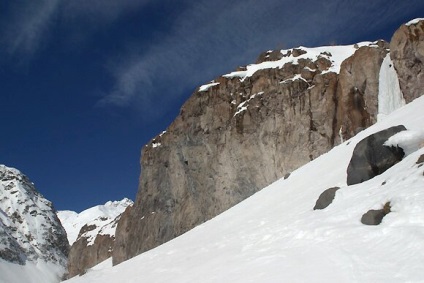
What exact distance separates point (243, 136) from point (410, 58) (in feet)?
70.2

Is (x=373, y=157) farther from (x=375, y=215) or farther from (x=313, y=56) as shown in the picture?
(x=313, y=56)

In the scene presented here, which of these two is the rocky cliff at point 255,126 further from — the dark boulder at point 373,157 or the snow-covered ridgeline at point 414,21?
the dark boulder at point 373,157

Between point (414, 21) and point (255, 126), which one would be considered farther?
point (255, 126)

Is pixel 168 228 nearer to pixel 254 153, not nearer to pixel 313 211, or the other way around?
pixel 254 153

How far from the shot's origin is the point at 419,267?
296 inches

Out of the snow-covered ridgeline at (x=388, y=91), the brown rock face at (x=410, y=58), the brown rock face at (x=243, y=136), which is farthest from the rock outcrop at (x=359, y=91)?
the brown rock face at (x=410, y=58)

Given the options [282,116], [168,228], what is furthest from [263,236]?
[168,228]

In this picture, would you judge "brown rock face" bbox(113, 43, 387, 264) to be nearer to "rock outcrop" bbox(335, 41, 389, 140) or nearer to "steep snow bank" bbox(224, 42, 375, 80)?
"rock outcrop" bbox(335, 41, 389, 140)

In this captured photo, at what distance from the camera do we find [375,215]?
1007 centimetres

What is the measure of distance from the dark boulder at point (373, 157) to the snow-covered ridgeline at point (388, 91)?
26.2m

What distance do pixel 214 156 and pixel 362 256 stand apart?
157ft

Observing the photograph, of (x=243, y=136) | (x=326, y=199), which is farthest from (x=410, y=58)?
(x=326, y=199)

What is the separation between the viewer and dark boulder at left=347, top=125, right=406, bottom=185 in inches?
558

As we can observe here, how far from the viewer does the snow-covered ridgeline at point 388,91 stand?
39688mm
